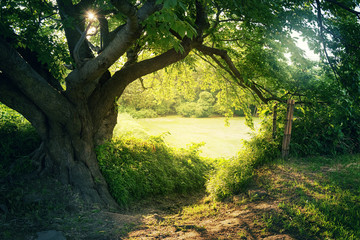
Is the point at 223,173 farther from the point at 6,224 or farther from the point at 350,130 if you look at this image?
the point at 6,224

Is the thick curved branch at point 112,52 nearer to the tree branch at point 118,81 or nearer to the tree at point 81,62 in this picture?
the tree at point 81,62

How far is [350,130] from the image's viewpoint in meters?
7.54

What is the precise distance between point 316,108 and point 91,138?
5563 millimetres

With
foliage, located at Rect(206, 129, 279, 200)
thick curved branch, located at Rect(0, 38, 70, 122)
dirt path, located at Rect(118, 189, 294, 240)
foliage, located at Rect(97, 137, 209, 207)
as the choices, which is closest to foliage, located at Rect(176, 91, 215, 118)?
foliage, located at Rect(97, 137, 209, 207)

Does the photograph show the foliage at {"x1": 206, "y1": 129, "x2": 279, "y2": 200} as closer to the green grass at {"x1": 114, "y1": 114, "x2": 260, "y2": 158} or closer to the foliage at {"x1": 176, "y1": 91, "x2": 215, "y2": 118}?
the green grass at {"x1": 114, "y1": 114, "x2": 260, "y2": 158}

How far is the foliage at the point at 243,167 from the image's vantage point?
5859 mm

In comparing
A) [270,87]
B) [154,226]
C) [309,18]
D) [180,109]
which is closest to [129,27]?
[154,226]

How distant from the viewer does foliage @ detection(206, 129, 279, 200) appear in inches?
231

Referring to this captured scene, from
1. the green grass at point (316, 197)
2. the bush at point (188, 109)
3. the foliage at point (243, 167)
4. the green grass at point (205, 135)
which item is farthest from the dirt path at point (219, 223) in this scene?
the bush at point (188, 109)

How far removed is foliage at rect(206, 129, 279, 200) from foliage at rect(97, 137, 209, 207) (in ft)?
3.35

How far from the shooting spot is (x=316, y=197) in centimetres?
443

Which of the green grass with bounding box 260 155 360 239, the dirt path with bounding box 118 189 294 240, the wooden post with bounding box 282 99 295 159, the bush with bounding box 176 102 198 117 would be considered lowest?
the dirt path with bounding box 118 189 294 240

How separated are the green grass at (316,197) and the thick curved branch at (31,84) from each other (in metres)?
4.12

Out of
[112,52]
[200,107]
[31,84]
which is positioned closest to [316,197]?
→ [112,52]
